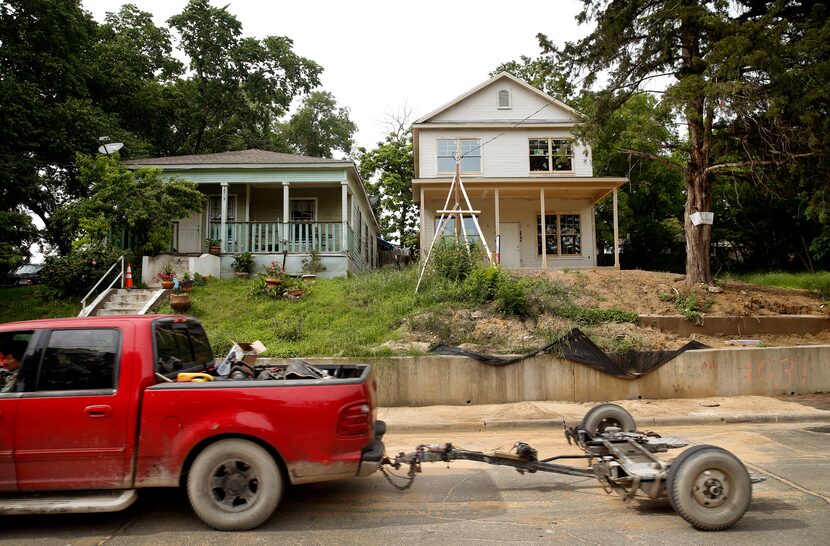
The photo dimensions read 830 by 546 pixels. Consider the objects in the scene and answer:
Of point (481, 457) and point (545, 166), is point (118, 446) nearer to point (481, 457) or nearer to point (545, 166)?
point (481, 457)

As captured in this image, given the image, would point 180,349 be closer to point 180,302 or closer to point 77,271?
point 180,302

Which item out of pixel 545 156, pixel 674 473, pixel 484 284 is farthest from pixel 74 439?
pixel 545 156

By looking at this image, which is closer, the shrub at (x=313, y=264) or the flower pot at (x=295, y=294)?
the flower pot at (x=295, y=294)

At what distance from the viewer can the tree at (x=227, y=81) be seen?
31.5 metres

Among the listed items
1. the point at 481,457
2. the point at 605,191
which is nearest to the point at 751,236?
the point at 605,191

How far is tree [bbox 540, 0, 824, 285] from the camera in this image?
1210 cm

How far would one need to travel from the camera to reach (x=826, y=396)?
10562mm

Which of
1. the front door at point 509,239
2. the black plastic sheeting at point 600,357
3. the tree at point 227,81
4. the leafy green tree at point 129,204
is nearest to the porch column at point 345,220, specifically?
the leafy green tree at point 129,204

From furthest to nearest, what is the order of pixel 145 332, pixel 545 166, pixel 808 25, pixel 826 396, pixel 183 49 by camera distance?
pixel 183 49, pixel 545 166, pixel 808 25, pixel 826 396, pixel 145 332

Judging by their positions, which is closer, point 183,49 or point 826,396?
point 826,396

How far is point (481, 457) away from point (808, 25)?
13.8 metres

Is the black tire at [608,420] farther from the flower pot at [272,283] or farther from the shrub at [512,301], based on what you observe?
the flower pot at [272,283]

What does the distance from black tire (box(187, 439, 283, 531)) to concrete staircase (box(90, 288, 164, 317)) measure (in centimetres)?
1052

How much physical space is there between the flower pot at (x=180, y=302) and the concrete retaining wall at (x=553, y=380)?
455 centimetres
